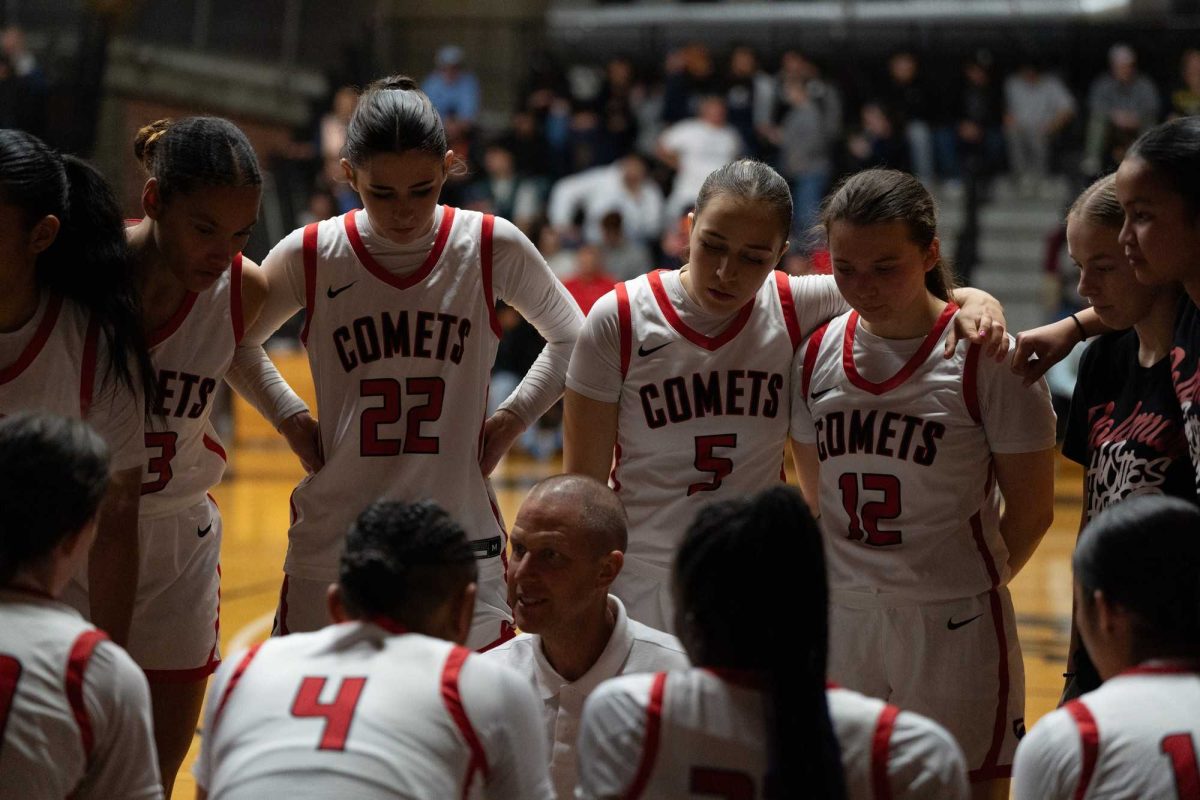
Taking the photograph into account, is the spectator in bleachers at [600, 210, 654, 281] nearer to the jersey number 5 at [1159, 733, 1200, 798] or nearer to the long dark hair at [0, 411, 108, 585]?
the long dark hair at [0, 411, 108, 585]

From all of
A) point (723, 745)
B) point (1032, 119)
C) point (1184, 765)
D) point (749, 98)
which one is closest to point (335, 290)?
point (723, 745)

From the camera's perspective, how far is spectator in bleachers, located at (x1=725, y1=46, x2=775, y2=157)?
1633 cm

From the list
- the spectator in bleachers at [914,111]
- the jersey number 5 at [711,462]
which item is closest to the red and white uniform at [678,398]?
the jersey number 5 at [711,462]

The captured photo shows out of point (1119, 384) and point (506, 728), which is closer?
point (506, 728)

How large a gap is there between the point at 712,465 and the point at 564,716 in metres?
0.78

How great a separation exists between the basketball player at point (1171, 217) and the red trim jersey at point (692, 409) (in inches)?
38.0

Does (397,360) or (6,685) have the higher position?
(397,360)

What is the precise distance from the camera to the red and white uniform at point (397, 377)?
3830 mm

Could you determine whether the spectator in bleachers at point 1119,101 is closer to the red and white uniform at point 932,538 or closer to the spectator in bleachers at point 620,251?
the spectator in bleachers at point 620,251

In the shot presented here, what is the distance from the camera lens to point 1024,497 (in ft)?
11.6

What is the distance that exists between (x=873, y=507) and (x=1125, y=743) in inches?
50.4

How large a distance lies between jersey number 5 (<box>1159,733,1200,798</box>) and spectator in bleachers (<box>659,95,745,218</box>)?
543 inches

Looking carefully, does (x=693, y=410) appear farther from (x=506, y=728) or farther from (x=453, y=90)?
(x=453, y=90)

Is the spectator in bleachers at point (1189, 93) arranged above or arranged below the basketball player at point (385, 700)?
above
